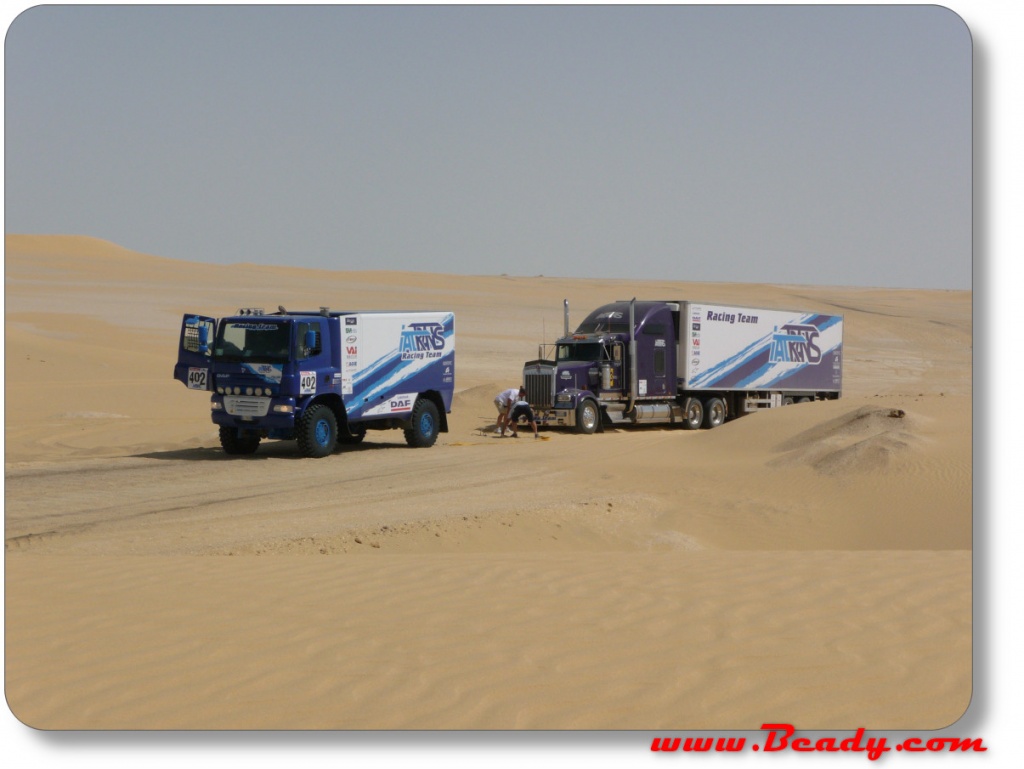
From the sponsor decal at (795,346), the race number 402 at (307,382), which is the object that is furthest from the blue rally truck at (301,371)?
the sponsor decal at (795,346)

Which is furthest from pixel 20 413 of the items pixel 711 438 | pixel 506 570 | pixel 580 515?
pixel 506 570

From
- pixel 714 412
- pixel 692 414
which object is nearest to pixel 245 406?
pixel 692 414

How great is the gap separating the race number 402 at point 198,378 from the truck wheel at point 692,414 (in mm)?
13922

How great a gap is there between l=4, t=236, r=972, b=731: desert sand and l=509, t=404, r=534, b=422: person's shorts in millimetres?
851

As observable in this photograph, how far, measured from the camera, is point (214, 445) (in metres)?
24.4

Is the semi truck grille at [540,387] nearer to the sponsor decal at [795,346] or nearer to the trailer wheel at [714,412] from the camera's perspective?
the trailer wheel at [714,412]

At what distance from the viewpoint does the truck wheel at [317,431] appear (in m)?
20.8

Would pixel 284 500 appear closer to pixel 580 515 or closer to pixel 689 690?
pixel 580 515

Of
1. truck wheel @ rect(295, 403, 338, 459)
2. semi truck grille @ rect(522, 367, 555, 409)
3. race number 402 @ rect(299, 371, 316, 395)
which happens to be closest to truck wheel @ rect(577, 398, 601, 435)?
semi truck grille @ rect(522, 367, 555, 409)

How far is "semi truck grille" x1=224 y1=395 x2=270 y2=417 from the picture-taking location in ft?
67.9

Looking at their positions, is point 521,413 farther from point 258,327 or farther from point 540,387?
point 258,327

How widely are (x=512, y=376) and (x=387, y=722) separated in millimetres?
39690

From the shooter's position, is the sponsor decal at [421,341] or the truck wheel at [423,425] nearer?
the sponsor decal at [421,341]

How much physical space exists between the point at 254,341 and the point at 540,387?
874 cm
